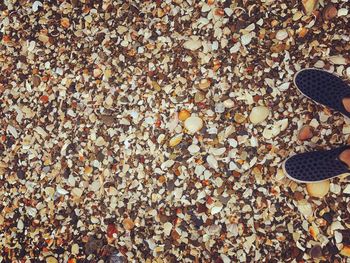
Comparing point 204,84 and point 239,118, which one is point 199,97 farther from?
point 239,118

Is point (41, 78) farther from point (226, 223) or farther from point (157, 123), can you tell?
point (226, 223)

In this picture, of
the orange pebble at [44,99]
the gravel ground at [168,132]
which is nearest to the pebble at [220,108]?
the gravel ground at [168,132]

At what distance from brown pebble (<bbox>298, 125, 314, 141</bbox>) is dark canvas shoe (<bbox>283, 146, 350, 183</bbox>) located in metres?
0.09

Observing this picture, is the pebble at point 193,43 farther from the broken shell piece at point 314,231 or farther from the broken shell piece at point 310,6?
the broken shell piece at point 314,231

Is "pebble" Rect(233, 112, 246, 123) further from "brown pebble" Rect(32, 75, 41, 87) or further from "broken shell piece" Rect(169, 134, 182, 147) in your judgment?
"brown pebble" Rect(32, 75, 41, 87)

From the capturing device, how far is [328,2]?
2383mm

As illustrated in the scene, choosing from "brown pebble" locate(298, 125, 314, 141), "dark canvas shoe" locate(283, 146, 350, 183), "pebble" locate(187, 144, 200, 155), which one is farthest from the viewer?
"pebble" locate(187, 144, 200, 155)

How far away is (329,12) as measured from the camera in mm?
2363

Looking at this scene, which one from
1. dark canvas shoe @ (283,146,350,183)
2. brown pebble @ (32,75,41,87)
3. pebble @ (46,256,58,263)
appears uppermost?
brown pebble @ (32,75,41,87)

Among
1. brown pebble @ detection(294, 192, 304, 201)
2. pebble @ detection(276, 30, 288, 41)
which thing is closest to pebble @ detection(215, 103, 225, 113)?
pebble @ detection(276, 30, 288, 41)

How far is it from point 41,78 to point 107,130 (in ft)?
1.73

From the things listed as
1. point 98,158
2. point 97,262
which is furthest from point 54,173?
point 97,262

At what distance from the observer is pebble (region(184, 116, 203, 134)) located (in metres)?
2.42

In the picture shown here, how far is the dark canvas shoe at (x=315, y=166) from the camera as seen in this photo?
7.18 feet
